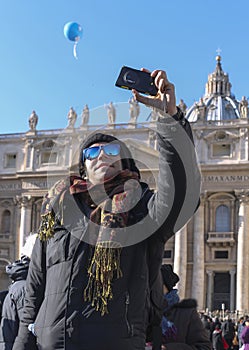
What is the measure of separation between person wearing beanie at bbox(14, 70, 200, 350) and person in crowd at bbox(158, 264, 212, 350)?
3.54 feet

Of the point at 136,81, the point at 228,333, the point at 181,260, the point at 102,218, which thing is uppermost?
the point at 136,81

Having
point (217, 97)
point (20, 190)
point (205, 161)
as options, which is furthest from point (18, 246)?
point (217, 97)

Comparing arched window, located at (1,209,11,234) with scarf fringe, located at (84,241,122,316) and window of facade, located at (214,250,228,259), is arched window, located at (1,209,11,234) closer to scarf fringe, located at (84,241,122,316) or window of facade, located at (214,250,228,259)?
window of facade, located at (214,250,228,259)

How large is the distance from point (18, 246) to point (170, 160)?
3755 cm

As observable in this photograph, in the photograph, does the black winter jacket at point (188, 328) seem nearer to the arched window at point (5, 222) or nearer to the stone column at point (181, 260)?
the stone column at point (181, 260)

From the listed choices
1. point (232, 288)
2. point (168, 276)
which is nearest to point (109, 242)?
point (168, 276)

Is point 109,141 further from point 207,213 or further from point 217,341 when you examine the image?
point 207,213

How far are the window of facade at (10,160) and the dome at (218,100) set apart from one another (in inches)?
689

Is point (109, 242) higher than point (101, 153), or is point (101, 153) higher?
point (101, 153)

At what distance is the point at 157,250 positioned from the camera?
299cm

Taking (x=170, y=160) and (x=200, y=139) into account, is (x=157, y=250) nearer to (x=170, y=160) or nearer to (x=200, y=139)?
(x=170, y=160)

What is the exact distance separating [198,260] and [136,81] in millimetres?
34203

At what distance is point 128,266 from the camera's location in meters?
2.90

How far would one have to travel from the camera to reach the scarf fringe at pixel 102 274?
9.27 feet
